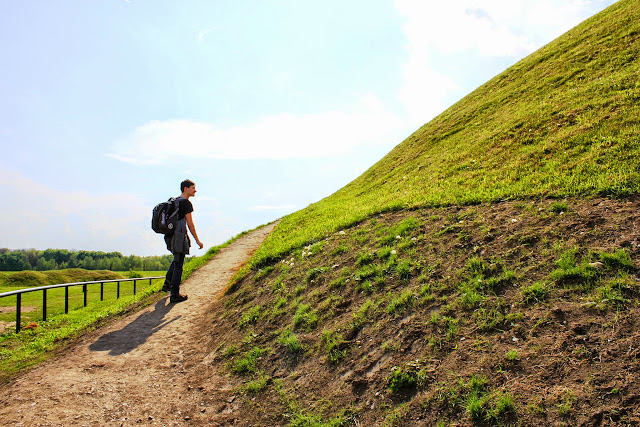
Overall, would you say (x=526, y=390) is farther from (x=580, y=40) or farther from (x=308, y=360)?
(x=580, y=40)

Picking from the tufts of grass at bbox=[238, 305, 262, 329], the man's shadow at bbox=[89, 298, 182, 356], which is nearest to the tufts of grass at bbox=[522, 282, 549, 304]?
the tufts of grass at bbox=[238, 305, 262, 329]

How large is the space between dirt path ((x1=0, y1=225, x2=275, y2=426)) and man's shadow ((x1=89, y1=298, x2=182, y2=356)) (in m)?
0.01

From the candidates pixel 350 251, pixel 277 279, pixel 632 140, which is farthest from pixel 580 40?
pixel 277 279

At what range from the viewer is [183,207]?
36.4 ft

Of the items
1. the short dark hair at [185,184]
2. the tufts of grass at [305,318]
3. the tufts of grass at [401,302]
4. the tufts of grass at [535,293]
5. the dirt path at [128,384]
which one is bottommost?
the dirt path at [128,384]

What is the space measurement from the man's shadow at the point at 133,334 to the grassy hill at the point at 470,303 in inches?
62.8

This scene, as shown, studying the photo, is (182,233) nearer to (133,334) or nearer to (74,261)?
(133,334)

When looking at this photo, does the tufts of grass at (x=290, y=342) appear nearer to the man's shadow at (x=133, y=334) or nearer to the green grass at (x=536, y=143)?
the man's shadow at (x=133, y=334)

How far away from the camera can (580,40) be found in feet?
83.4

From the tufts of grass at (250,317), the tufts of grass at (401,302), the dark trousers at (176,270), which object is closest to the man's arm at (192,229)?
the dark trousers at (176,270)

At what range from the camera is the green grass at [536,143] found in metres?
10.3

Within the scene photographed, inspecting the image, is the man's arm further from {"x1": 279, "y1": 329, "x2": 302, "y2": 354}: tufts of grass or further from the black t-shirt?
{"x1": 279, "y1": 329, "x2": 302, "y2": 354}: tufts of grass

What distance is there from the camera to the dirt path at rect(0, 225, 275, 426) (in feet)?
18.6

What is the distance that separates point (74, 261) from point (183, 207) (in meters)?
192
